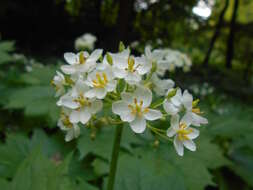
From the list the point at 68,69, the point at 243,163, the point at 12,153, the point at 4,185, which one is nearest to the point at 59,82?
the point at 68,69

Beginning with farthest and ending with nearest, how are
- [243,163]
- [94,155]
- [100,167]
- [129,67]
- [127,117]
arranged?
[243,163] → [94,155] → [100,167] → [129,67] → [127,117]

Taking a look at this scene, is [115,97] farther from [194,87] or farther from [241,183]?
[194,87]

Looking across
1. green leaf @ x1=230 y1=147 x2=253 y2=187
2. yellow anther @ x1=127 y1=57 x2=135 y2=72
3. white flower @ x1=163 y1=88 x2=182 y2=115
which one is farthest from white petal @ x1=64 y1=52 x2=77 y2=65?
green leaf @ x1=230 y1=147 x2=253 y2=187

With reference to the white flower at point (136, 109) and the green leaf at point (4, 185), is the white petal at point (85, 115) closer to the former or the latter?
the white flower at point (136, 109)

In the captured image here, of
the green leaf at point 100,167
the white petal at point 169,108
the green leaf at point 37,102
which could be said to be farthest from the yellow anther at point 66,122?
the green leaf at point 37,102

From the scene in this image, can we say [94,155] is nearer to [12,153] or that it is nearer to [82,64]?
[12,153]

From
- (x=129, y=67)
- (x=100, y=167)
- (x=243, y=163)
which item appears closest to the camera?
(x=129, y=67)

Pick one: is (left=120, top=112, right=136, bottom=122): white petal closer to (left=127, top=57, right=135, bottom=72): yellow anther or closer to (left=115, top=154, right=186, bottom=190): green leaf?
(left=127, top=57, right=135, bottom=72): yellow anther
